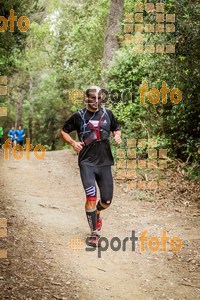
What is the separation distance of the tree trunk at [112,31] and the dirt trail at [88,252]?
262 inches

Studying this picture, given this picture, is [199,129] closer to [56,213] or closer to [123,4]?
[56,213]

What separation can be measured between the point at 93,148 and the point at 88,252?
1.65 meters

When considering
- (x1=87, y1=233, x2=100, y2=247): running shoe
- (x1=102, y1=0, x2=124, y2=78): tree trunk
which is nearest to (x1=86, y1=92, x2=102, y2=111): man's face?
(x1=87, y1=233, x2=100, y2=247): running shoe

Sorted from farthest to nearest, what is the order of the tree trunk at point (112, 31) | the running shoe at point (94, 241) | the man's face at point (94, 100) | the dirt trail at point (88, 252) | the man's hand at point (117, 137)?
1. the tree trunk at point (112, 31)
2. the man's hand at point (117, 137)
3. the running shoe at point (94, 241)
4. the man's face at point (94, 100)
5. the dirt trail at point (88, 252)

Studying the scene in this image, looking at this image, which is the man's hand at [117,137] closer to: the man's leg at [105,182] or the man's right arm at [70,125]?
the man's leg at [105,182]

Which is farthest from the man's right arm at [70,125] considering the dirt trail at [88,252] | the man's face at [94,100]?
the dirt trail at [88,252]

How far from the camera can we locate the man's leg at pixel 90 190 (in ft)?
Result: 20.9

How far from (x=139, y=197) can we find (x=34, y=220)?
3.41 metres

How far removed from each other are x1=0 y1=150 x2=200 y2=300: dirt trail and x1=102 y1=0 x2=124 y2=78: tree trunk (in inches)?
262

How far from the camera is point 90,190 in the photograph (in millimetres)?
6379

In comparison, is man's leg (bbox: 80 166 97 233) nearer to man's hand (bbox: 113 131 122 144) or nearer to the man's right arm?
the man's right arm

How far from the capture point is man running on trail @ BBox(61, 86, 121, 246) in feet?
21.0

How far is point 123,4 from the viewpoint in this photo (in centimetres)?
1568

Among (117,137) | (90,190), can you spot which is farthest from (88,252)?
(117,137)
